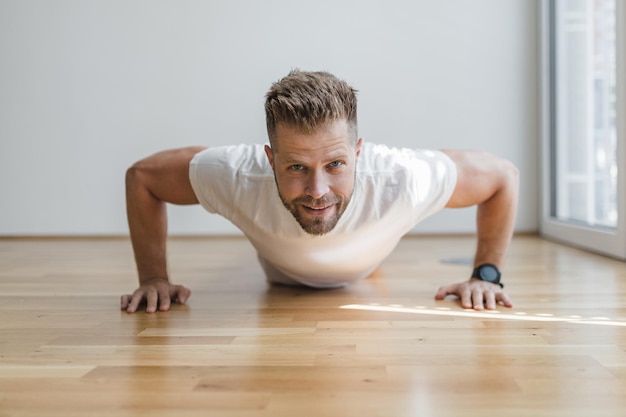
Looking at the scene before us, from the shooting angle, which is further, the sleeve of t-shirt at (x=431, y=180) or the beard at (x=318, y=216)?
the sleeve of t-shirt at (x=431, y=180)

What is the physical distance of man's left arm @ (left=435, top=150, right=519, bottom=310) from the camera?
6.44ft

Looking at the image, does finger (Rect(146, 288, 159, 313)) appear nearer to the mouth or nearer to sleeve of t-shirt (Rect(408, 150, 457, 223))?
the mouth

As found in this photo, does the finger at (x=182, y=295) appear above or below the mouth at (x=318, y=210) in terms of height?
below

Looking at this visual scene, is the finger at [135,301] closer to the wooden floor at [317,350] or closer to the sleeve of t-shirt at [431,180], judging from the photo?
the wooden floor at [317,350]

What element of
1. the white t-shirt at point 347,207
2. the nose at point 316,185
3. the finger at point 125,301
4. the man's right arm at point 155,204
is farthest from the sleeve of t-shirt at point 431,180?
the finger at point 125,301

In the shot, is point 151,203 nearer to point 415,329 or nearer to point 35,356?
point 35,356

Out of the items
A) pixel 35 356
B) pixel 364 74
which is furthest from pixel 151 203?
pixel 364 74

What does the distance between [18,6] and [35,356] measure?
3605mm

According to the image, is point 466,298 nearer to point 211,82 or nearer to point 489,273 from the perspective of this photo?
point 489,273

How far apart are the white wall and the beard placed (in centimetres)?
248

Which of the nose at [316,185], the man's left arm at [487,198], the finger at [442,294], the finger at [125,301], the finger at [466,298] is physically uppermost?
the nose at [316,185]

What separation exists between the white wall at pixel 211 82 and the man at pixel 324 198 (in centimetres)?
215

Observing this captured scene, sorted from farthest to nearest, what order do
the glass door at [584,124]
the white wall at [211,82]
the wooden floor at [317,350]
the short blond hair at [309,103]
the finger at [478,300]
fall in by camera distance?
the white wall at [211,82] < the glass door at [584,124] < the finger at [478,300] < the short blond hair at [309,103] < the wooden floor at [317,350]

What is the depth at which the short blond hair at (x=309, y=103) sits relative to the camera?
154 cm
